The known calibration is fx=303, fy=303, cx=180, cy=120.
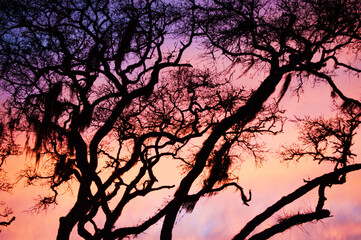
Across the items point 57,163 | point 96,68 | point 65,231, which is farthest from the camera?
point 57,163

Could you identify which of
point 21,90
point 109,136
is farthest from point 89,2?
point 109,136

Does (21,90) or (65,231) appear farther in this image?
(21,90)

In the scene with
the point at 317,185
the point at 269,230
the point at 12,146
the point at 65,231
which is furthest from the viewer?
the point at 12,146

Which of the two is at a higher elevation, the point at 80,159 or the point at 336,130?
the point at 336,130

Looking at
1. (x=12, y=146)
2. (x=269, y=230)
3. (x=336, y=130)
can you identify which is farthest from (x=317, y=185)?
(x=12, y=146)

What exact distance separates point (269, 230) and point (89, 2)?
7.60 meters

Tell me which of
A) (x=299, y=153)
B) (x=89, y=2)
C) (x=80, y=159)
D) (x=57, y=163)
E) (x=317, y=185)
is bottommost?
(x=317, y=185)

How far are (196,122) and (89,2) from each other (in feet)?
16.0

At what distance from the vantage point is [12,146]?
11531 mm

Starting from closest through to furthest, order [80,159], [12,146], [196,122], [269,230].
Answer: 1. [269,230]
2. [80,159]
3. [196,122]
4. [12,146]

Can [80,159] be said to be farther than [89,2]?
No

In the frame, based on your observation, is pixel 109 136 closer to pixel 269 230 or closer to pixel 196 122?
pixel 196 122

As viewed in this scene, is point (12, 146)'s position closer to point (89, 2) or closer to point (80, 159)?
point (80, 159)

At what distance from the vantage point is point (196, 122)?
10.1 m
